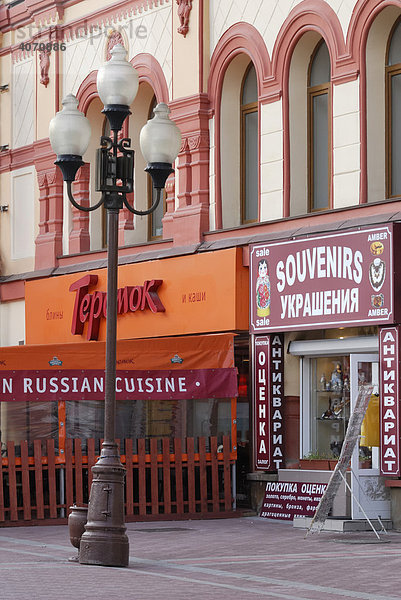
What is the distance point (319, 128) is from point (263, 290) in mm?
2840

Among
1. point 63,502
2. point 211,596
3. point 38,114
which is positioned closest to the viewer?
point 211,596

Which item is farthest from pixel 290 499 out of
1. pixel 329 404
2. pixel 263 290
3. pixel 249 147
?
pixel 249 147

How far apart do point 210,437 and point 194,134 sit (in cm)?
562

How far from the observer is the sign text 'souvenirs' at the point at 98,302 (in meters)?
24.7

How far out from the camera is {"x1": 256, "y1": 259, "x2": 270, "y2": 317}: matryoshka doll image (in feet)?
73.2

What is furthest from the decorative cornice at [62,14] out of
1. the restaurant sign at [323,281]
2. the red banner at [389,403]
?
the red banner at [389,403]

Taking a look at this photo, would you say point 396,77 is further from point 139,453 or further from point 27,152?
point 27,152

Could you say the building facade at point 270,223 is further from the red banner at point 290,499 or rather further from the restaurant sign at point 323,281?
the red banner at point 290,499

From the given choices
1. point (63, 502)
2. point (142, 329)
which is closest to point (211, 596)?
point (63, 502)

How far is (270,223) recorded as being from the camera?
2252 cm

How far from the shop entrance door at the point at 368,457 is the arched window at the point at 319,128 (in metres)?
3.24

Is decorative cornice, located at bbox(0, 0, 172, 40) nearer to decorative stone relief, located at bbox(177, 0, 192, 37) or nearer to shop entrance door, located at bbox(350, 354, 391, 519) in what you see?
decorative stone relief, located at bbox(177, 0, 192, 37)

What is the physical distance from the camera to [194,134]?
2436 centimetres

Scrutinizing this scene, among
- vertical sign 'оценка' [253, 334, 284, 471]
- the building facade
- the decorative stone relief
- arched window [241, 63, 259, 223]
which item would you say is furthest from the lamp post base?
the decorative stone relief
